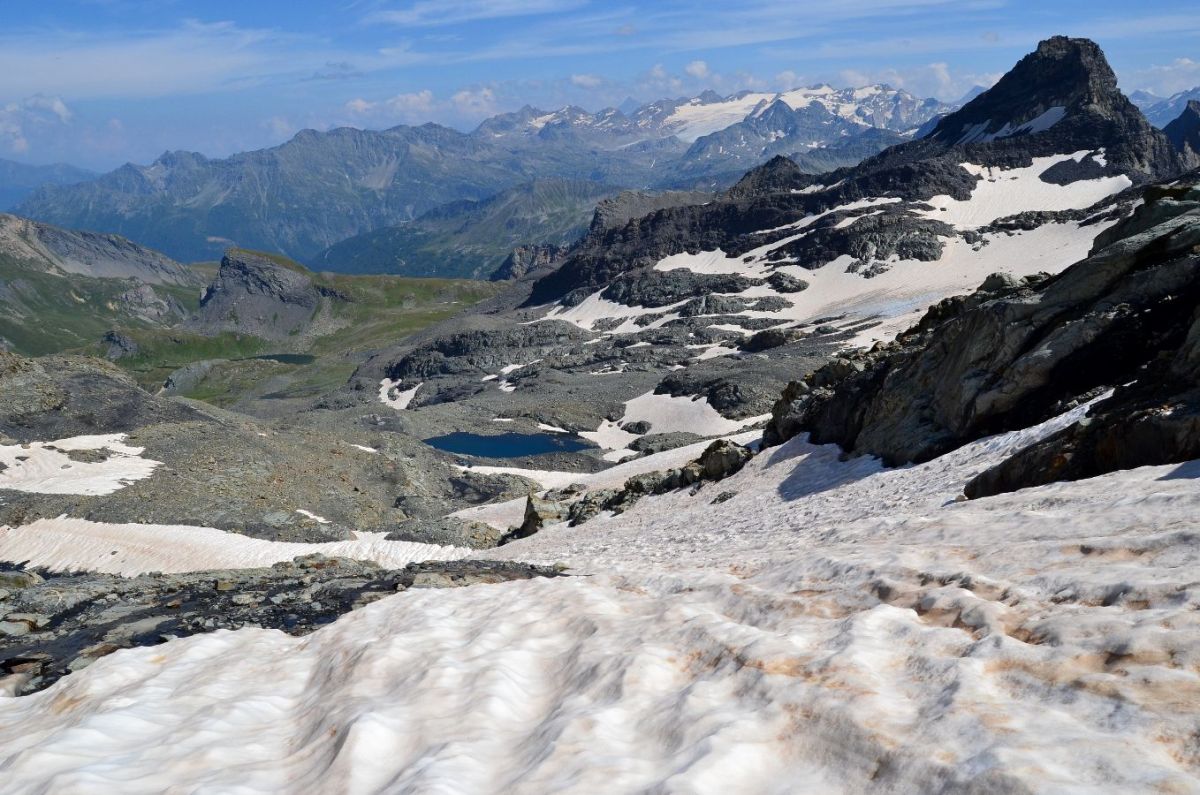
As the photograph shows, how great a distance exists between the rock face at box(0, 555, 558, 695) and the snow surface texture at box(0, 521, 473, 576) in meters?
15.3

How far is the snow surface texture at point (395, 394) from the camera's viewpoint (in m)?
155

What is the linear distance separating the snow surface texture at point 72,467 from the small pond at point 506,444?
1789 inches

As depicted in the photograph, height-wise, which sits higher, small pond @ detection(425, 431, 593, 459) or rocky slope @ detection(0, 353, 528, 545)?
rocky slope @ detection(0, 353, 528, 545)

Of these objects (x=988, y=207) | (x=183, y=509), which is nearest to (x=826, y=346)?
(x=988, y=207)

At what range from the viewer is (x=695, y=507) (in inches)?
1334

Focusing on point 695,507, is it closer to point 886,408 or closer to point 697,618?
point 886,408

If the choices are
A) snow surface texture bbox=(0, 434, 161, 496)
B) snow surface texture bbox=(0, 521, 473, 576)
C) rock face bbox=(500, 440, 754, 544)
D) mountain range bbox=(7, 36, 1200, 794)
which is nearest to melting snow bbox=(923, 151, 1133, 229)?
mountain range bbox=(7, 36, 1200, 794)

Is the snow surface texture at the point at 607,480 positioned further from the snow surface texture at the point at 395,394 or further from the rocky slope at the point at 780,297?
the snow surface texture at the point at 395,394

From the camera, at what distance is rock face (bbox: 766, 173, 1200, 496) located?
17.6 metres

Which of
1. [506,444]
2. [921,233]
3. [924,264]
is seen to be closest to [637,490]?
[506,444]

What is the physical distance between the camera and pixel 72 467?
168 feet

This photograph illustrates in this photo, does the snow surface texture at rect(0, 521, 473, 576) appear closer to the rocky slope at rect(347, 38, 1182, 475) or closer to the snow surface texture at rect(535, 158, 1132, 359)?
the rocky slope at rect(347, 38, 1182, 475)

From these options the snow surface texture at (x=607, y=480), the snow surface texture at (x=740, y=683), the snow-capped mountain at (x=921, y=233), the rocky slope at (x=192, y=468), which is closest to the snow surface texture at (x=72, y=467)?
the rocky slope at (x=192, y=468)

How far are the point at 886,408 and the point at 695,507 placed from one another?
865 centimetres
